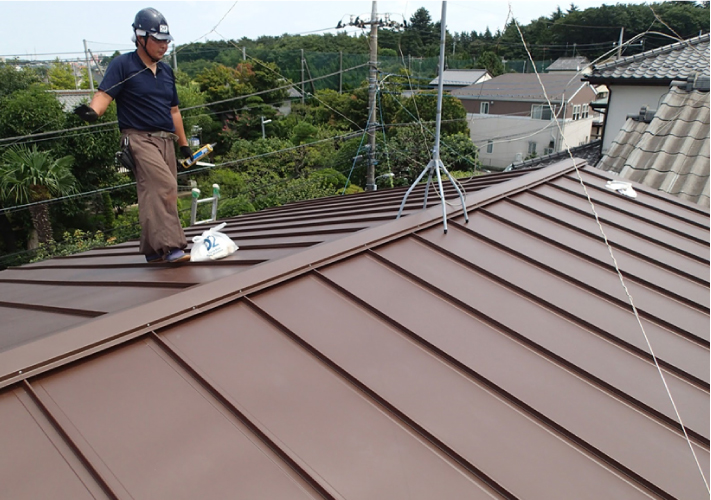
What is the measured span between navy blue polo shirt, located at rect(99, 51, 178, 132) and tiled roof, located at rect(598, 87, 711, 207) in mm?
7228

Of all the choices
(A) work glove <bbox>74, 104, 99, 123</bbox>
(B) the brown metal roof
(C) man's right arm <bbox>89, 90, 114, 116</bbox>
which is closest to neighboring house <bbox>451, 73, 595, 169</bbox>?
(B) the brown metal roof

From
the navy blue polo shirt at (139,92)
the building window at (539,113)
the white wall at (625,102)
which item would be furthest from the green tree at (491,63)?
the navy blue polo shirt at (139,92)

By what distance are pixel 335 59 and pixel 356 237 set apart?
1872 inches

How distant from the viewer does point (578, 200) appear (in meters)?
5.53

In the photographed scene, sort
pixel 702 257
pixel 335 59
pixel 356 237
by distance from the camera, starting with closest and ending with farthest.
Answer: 1. pixel 356 237
2. pixel 702 257
3. pixel 335 59

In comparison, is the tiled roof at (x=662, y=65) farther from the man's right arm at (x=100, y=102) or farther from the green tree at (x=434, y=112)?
the green tree at (x=434, y=112)

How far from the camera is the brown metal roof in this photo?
1918 mm

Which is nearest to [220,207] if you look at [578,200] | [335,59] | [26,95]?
[26,95]

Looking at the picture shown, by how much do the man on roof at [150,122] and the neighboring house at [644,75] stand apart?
Answer: 1172 centimetres

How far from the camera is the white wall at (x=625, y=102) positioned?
43.1 feet

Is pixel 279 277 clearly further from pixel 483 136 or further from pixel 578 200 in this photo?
pixel 483 136

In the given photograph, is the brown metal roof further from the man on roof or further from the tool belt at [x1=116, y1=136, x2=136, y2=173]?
the tool belt at [x1=116, y1=136, x2=136, y2=173]

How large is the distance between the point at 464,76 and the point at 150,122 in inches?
1944

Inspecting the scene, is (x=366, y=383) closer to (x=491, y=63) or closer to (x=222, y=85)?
(x=222, y=85)
